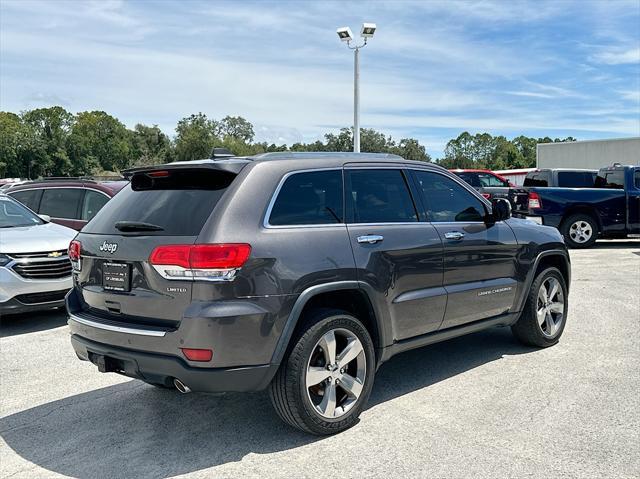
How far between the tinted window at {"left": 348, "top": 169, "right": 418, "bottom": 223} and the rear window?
98 cm

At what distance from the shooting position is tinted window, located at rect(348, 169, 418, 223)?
4.30m

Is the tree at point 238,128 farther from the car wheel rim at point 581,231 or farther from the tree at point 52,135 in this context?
the car wheel rim at point 581,231

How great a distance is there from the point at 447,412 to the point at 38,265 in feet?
16.5

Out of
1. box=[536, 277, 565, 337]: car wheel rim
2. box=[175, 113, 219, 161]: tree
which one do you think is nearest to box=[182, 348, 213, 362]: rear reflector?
box=[536, 277, 565, 337]: car wheel rim

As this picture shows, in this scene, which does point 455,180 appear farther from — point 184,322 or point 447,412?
point 184,322

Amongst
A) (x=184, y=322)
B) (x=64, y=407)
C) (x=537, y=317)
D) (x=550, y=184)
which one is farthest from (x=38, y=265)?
(x=550, y=184)

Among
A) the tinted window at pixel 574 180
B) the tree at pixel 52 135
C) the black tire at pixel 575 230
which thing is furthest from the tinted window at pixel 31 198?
the tree at pixel 52 135

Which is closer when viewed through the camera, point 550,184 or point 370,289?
point 370,289

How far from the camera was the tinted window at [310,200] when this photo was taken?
384 centimetres

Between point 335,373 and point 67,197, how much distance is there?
722 centimetres

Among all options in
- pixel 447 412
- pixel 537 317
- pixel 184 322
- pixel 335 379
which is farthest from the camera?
pixel 537 317

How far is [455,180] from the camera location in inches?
205

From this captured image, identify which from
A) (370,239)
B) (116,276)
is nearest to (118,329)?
(116,276)

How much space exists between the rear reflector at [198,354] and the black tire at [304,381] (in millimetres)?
502
